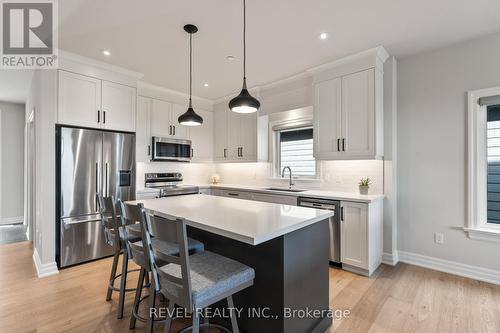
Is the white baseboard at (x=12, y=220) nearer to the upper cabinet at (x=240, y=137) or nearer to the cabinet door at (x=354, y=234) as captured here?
the upper cabinet at (x=240, y=137)

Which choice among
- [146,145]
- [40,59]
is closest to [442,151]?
[146,145]

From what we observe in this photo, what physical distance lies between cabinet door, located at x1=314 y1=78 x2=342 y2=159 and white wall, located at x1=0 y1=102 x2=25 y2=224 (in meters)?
6.42

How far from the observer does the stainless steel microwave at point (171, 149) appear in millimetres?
4301

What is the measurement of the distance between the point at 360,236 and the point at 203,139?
3519 mm

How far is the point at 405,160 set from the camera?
3262mm

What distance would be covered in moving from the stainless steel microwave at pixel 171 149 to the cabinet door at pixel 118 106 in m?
0.60

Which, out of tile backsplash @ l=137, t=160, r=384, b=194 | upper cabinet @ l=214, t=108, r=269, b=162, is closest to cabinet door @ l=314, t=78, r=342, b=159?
tile backsplash @ l=137, t=160, r=384, b=194

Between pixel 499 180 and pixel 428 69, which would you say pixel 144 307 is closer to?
pixel 499 180

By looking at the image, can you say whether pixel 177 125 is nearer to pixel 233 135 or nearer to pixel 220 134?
pixel 220 134

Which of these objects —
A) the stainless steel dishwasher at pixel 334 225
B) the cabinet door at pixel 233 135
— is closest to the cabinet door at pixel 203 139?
the cabinet door at pixel 233 135

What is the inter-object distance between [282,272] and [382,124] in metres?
2.55

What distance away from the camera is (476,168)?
2797mm

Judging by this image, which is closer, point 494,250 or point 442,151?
point 494,250

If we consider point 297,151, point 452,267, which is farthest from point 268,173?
point 452,267
